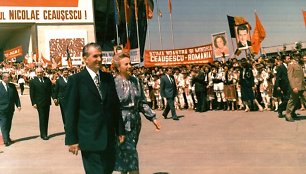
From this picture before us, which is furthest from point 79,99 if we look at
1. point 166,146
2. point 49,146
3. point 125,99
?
point 49,146

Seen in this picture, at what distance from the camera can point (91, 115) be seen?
3.99 m

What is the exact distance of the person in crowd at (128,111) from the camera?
15.7 feet

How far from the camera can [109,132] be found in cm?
411

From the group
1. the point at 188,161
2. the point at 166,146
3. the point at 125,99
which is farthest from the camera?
the point at 166,146

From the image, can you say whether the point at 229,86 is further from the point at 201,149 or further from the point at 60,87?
the point at 201,149

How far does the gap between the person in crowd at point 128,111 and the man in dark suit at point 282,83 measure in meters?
7.78

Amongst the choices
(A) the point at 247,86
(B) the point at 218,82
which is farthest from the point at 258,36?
(A) the point at 247,86

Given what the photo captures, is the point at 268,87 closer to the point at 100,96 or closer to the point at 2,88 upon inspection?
the point at 2,88

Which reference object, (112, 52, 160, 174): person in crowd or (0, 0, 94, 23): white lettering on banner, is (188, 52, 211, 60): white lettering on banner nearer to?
(112, 52, 160, 174): person in crowd

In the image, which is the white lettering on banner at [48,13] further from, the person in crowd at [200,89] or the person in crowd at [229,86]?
the person in crowd at [229,86]

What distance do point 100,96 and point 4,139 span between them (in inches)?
271

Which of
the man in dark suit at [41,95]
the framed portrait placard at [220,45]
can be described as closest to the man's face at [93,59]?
the man in dark suit at [41,95]

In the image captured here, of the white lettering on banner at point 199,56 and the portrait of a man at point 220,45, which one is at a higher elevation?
the portrait of a man at point 220,45

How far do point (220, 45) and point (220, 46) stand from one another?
0.04 metres
